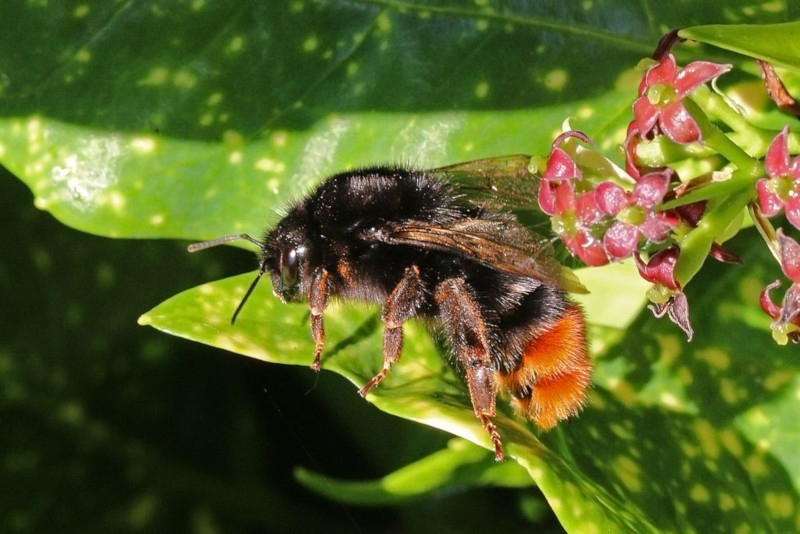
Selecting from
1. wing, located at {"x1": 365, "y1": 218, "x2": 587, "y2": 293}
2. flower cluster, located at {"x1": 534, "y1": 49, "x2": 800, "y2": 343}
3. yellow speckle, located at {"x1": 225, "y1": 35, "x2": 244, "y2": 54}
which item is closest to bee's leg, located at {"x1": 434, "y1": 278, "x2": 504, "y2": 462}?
wing, located at {"x1": 365, "y1": 218, "x2": 587, "y2": 293}

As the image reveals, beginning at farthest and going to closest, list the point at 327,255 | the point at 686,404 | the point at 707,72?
the point at 686,404, the point at 327,255, the point at 707,72

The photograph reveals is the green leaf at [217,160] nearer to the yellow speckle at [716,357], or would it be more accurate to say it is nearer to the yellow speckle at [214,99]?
the yellow speckle at [214,99]

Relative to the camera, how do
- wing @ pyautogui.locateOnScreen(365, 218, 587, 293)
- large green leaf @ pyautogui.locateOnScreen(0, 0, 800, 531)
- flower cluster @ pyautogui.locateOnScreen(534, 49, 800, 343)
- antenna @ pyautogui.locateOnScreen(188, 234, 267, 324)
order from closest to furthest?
flower cluster @ pyautogui.locateOnScreen(534, 49, 800, 343) < wing @ pyautogui.locateOnScreen(365, 218, 587, 293) < antenna @ pyautogui.locateOnScreen(188, 234, 267, 324) < large green leaf @ pyautogui.locateOnScreen(0, 0, 800, 531)

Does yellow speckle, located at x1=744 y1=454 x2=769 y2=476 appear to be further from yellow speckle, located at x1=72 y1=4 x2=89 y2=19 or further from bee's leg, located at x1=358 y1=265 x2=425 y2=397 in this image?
yellow speckle, located at x1=72 y1=4 x2=89 y2=19

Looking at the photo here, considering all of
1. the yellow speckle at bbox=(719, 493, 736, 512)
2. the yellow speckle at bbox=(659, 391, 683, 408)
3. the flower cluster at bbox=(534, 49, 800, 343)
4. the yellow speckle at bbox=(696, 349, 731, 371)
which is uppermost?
the flower cluster at bbox=(534, 49, 800, 343)

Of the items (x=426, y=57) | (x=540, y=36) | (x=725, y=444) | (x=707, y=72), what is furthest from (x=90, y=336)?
(x=707, y=72)

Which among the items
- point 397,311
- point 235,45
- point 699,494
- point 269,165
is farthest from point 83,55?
point 699,494

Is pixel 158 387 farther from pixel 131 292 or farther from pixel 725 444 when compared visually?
pixel 725 444
